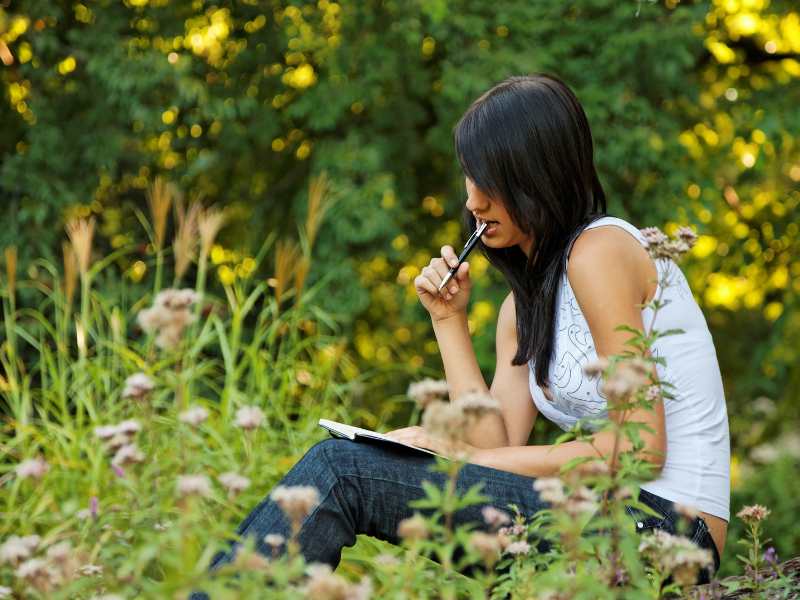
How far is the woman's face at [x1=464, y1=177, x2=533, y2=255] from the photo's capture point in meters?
2.29

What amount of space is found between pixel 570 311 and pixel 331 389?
175 centimetres

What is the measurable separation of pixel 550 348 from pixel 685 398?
305 mm

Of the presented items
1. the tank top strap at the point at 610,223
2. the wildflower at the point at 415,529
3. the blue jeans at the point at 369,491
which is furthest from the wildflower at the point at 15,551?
the tank top strap at the point at 610,223

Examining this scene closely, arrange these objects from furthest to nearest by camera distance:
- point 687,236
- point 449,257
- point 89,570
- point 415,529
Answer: point 449,257
point 687,236
point 89,570
point 415,529

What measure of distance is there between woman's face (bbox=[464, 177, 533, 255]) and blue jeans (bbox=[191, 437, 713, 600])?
21.1 inches

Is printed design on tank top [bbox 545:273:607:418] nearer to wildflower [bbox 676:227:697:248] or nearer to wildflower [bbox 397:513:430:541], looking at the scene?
wildflower [bbox 676:227:697:248]

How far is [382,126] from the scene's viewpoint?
486 cm

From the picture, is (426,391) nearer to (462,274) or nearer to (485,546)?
(485,546)

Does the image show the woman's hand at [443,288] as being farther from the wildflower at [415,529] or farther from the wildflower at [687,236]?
the wildflower at [415,529]

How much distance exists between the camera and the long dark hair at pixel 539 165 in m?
2.21

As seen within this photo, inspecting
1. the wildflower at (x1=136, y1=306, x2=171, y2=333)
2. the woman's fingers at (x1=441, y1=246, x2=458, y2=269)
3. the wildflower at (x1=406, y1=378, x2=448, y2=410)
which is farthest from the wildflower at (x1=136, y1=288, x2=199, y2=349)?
the woman's fingers at (x1=441, y1=246, x2=458, y2=269)

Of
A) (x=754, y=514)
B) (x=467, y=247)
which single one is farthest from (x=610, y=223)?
(x=754, y=514)

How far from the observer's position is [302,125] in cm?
507

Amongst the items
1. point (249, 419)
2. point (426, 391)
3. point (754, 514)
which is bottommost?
point (754, 514)
